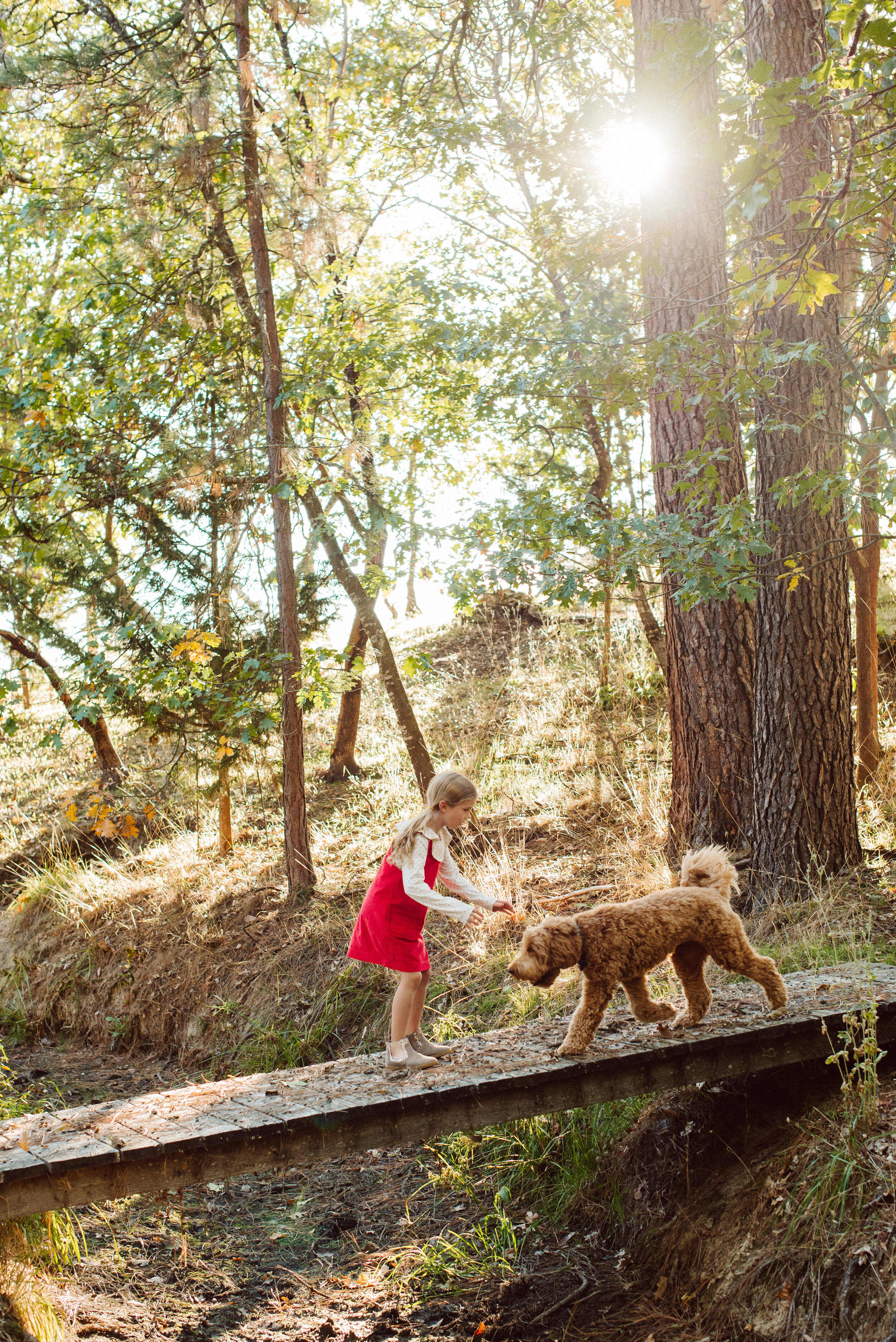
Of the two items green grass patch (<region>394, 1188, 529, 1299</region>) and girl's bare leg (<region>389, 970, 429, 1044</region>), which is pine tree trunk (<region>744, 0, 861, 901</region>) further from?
girl's bare leg (<region>389, 970, 429, 1044</region>)

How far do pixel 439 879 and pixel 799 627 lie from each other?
310cm

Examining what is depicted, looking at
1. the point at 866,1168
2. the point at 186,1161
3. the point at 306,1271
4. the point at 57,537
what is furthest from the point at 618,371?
the point at 57,537

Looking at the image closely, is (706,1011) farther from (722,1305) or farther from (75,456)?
(75,456)

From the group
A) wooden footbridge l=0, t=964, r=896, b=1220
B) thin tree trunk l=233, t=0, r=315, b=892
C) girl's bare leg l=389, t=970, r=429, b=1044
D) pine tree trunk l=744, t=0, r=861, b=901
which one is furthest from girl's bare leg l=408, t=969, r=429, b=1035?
thin tree trunk l=233, t=0, r=315, b=892

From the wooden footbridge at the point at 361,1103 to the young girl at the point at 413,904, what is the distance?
0.65 feet

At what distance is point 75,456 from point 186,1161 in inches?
246

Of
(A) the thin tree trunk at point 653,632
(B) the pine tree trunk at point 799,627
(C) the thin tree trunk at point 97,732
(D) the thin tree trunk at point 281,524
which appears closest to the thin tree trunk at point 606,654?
(A) the thin tree trunk at point 653,632

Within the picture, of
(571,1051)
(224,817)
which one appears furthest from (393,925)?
(224,817)

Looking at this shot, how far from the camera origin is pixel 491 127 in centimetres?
1002

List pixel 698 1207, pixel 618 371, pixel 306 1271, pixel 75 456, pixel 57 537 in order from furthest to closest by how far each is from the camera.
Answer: pixel 57 537 → pixel 75 456 → pixel 618 371 → pixel 306 1271 → pixel 698 1207

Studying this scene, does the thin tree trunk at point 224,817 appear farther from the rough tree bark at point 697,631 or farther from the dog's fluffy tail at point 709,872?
the dog's fluffy tail at point 709,872

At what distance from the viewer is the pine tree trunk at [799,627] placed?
5.88m

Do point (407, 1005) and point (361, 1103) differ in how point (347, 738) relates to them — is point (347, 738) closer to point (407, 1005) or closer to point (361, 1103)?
point (407, 1005)

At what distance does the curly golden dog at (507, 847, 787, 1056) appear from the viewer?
350 centimetres
